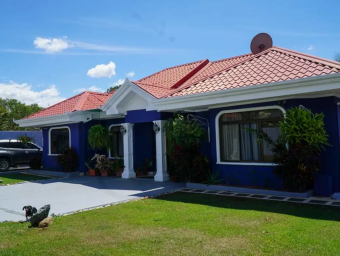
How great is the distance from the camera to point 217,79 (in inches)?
440

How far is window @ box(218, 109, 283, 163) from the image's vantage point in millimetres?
9859

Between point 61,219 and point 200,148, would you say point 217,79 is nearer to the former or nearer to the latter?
point 200,148

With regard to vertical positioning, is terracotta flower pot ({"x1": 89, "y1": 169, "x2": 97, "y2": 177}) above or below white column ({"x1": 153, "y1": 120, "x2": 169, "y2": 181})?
below

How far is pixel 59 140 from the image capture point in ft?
60.6

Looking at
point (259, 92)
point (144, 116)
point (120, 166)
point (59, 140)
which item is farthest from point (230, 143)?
point (59, 140)

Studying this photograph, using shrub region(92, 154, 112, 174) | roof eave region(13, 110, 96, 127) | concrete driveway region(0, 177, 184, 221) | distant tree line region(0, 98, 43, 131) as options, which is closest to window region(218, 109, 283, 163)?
concrete driveway region(0, 177, 184, 221)

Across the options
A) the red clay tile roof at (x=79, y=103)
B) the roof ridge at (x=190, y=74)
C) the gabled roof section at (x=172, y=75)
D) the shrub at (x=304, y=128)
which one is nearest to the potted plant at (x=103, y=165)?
the red clay tile roof at (x=79, y=103)

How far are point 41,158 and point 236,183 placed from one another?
14.1 meters

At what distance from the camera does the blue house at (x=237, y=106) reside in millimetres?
8867

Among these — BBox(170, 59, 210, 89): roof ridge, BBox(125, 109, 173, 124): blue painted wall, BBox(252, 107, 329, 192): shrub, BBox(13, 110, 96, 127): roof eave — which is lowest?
BBox(252, 107, 329, 192): shrub

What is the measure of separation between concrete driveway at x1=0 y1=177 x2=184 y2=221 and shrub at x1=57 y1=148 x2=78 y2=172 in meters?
2.16

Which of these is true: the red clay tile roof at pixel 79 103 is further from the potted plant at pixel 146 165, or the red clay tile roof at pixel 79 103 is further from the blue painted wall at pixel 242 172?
the blue painted wall at pixel 242 172

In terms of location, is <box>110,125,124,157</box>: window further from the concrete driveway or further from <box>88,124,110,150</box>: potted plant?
the concrete driveway

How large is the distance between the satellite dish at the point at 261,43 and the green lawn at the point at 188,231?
782cm
